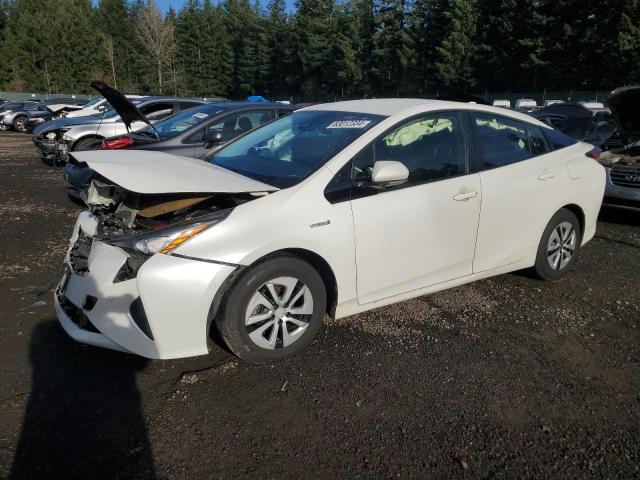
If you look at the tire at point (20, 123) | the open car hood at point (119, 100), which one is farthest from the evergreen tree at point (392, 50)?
the open car hood at point (119, 100)

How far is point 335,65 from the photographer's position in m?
64.6

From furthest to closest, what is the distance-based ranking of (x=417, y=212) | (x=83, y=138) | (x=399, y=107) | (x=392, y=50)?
(x=392, y=50) → (x=83, y=138) → (x=399, y=107) → (x=417, y=212)

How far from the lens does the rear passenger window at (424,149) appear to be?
11.3ft

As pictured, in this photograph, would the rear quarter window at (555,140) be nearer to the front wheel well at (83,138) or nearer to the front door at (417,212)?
the front door at (417,212)

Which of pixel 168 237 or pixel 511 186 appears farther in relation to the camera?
pixel 511 186

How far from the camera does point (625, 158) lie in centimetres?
722

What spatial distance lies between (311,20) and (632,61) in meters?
41.7

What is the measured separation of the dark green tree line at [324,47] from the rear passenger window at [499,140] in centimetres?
4107

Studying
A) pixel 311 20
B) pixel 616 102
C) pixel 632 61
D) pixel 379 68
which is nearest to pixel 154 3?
pixel 311 20

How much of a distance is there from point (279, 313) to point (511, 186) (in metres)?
2.19

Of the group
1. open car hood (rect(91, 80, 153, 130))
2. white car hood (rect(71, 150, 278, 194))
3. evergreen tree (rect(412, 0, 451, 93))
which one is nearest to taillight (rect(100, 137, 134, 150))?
open car hood (rect(91, 80, 153, 130))

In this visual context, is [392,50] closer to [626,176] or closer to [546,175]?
[626,176]

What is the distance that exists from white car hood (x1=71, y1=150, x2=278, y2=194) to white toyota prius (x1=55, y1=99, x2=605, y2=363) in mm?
14

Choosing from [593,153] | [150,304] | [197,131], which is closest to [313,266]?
[150,304]
